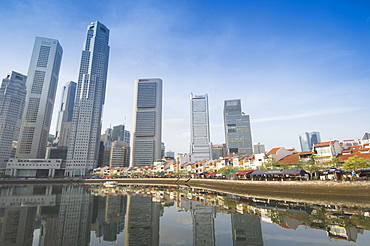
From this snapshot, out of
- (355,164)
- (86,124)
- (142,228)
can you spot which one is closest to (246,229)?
(142,228)

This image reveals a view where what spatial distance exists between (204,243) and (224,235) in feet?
9.11

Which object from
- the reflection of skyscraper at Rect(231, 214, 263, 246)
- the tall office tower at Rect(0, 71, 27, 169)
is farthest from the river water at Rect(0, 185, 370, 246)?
the tall office tower at Rect(0, 71, 27, 169)

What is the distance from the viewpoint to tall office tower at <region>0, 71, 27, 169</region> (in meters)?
161

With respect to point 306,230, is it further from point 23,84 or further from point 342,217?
point 23,84

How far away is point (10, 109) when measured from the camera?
16612 centimetres

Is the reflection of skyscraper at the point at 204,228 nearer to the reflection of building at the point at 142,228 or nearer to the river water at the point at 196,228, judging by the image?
the river water at the point at 196,228

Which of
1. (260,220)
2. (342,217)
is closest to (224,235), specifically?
(260,220)

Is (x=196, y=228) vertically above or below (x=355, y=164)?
below

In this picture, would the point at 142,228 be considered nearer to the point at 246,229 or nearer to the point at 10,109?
the point at 246,229

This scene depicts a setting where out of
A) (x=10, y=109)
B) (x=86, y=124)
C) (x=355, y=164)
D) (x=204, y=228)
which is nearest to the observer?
(x=204, y=228)

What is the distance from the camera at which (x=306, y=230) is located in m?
15.9

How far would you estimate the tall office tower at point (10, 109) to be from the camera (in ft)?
528

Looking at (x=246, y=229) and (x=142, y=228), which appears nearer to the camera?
(x=246, y=229)

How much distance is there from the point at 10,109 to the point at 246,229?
21226cm
